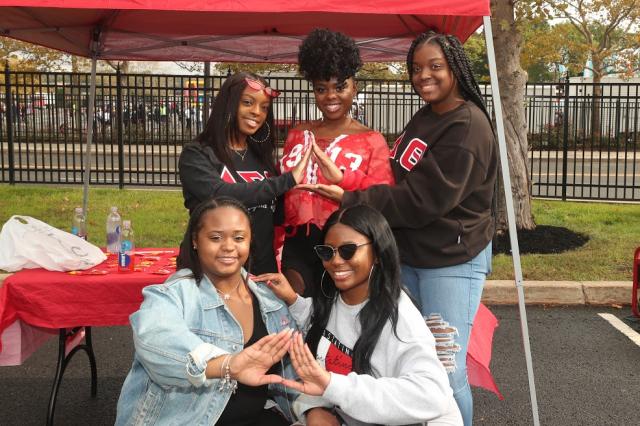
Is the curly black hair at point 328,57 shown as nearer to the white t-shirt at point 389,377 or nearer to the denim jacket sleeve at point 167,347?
the white t-shirt at point 389,377

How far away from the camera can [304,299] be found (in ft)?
9.23

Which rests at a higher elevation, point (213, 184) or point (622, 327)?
point (213, 184)

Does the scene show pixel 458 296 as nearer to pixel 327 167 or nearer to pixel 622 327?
pixel 327 167

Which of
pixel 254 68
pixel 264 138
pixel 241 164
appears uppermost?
pixel 254 68

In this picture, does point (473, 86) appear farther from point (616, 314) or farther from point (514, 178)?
point (514, 178)

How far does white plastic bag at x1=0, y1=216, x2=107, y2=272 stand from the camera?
3725mm

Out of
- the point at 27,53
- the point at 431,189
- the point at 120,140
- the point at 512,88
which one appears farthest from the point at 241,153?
the point at 27,53

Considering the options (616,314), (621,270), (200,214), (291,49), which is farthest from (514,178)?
(200,214)

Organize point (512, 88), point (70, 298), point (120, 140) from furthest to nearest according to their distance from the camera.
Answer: point (120, 140) → point (512, 88) → point (70, 298)

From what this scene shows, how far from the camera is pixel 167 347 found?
2324mm

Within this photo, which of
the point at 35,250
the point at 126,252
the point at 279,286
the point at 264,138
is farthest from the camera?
the point at 126,252

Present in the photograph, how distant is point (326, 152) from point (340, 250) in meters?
0.73

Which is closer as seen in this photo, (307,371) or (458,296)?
(307,371)

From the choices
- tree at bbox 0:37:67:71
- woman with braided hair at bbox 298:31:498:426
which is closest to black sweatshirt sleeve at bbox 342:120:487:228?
woman with braided hair at bbox 298:31:498:426
